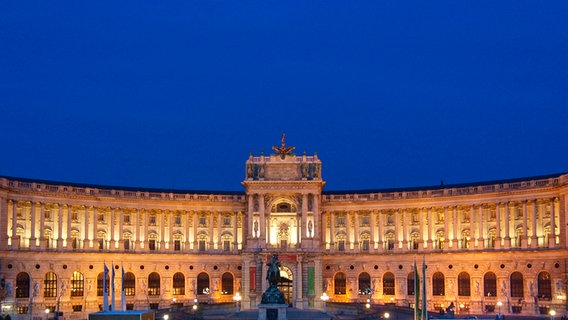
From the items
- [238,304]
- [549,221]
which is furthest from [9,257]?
[549,221]

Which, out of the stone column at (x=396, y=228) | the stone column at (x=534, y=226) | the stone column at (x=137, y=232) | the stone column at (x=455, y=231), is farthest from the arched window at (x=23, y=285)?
the stone column at (x=534, y=226)

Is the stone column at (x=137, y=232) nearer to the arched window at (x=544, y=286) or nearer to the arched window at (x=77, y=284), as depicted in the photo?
the arched window at (x=77, y=284)

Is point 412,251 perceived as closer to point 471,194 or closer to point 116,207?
point 471,194

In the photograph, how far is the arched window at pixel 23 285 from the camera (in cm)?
9656

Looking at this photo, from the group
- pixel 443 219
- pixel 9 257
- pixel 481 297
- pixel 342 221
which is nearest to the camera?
pixel 9 257

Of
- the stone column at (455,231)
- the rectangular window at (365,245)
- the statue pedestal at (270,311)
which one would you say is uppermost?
the stone column at (455,231)

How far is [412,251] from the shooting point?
111812mm

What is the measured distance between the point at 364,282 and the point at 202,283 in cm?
2268

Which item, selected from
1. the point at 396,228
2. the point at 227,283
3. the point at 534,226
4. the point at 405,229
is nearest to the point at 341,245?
the point at 396,228

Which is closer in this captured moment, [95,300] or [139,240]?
[95,300]

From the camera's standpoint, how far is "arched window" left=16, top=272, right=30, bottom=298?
9656 cm

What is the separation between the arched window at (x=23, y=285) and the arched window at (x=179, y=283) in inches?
882

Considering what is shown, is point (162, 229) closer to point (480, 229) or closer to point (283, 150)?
point (283, 150)

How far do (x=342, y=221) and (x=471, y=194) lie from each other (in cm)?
2016
